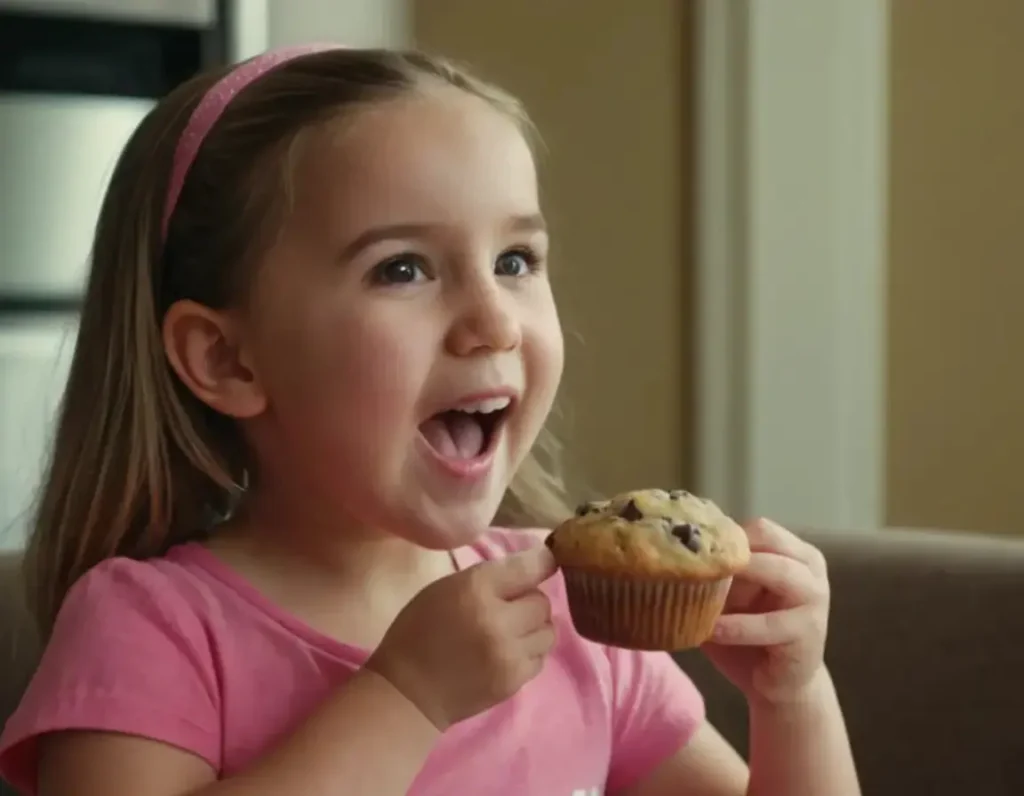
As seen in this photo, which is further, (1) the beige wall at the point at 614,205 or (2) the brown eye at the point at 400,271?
(1) the beige wall at the point at 614,205

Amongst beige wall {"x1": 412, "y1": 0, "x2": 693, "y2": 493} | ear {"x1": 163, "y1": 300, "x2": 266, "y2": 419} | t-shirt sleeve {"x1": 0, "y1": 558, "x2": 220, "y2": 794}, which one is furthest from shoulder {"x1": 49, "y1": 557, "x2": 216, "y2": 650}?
beige wall {"x1": 412, "y1": 0, "x2": 693, "y2": 493}

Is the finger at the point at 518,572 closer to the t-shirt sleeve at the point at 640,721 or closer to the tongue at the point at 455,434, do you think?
the tongue at the point at 455,434

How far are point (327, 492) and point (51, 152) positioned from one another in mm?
948

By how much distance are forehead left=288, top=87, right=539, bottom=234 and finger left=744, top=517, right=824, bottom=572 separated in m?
0.28

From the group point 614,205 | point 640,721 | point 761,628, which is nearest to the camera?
point 761,628

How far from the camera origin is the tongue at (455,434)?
0.94 m

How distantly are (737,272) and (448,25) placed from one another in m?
0.58

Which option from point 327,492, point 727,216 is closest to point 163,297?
point 327,492

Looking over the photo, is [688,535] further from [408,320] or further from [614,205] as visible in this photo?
[614,205]

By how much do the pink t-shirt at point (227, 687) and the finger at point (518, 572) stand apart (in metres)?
0.13

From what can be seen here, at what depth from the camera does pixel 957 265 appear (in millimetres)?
1843

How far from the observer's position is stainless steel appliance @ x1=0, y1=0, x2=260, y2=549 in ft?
5.70

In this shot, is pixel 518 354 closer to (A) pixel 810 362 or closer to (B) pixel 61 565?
(B) pixel 61 565

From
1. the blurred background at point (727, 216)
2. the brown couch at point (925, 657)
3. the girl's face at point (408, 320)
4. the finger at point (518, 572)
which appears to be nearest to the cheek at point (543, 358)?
the girl's face at point (408, 320)
